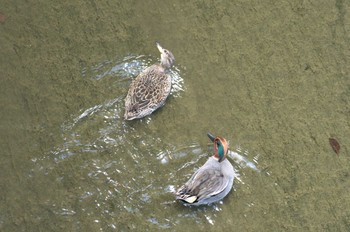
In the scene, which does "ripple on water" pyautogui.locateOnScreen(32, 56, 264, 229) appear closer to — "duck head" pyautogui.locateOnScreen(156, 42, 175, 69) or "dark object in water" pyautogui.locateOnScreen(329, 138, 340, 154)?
"duck head" pyautogui.locateOnScreen(156, 42, 175, 69)

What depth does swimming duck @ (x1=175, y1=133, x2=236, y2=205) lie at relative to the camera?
177 inches

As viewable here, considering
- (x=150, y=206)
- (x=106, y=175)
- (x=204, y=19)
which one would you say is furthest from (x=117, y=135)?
(x=204, y=19)

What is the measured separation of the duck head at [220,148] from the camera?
15.3ft

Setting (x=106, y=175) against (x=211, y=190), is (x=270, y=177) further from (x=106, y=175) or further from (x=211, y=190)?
(x=106, y=175)

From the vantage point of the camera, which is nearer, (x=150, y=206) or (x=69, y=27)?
(x=150, y=206)

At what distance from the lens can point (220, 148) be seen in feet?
15.3

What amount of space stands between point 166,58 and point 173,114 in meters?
0.57

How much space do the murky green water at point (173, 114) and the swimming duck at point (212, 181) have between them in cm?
14

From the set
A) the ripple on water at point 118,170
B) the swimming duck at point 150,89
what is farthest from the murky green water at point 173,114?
the swimming duck at point 150,89

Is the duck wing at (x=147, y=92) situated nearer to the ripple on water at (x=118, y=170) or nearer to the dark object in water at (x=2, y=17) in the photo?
the ripple on water at (x=118, y=170)

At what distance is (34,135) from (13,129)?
21 cm

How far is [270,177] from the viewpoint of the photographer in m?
4.82

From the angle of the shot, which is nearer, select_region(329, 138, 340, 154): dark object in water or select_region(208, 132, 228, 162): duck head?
select_region(208, 132, 228, 162): duck head

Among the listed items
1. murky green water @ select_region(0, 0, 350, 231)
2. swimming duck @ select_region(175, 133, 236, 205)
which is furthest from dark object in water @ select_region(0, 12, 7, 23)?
swimming duck @ select_region(175, 133, 236, 205)
